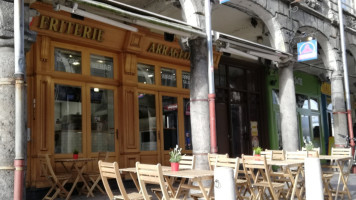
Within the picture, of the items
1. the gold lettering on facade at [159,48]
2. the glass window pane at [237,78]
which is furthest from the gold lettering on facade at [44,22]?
the glass window pane at [237,78]

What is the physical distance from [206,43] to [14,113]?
4015mm

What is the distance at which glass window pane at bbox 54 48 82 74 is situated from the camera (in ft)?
27.3

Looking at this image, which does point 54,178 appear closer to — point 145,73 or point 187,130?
point 145,73

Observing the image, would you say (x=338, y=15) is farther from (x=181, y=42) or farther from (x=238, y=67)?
(x=181, y=42)

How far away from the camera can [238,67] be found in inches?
526

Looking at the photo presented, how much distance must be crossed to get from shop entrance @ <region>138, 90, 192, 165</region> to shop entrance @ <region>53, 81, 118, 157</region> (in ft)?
2.92

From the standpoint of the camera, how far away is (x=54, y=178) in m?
7.08

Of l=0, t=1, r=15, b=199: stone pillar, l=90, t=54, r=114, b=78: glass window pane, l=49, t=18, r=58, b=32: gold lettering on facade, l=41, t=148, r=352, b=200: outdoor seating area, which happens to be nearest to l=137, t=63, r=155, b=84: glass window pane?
l=90, t=54, r=114, b=78: glass window pane

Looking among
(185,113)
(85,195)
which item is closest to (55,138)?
(85,195)

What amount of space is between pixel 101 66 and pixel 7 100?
14.5 feet

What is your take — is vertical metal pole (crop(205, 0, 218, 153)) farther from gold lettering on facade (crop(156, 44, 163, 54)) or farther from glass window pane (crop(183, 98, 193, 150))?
glass window pane (crop(183, 98, 193, 150))

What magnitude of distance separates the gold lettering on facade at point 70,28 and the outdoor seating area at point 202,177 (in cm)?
270

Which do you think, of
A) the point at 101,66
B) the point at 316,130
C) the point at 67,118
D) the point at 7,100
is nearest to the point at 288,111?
the point at 101,66

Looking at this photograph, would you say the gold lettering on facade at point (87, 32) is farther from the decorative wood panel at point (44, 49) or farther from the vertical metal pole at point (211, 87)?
the vertical metal pole at point (211, 87)
